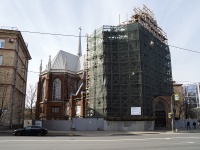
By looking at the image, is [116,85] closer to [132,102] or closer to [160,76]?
[132,102]

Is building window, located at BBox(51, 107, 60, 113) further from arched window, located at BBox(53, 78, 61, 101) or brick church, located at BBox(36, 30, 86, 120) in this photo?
arched window, located at BBox(53, 78, 61, 101)

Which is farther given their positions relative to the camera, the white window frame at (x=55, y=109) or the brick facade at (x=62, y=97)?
the white window frame at (x=55, y=109)

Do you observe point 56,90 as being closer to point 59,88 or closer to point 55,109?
point 59,88

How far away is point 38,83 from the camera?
183ft

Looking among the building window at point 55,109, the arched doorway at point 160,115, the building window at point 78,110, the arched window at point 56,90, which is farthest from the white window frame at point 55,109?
the arched doorway at point 160,115

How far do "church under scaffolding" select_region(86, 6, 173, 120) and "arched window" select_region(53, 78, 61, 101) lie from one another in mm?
13980

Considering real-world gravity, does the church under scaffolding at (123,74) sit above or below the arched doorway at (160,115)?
above

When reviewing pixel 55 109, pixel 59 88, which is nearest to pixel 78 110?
pixel 55 109

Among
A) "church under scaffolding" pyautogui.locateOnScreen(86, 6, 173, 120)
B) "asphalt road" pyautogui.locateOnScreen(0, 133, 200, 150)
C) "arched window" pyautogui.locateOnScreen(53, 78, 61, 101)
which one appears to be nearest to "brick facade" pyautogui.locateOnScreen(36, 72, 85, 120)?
"arched window" pyautogui.locateOnScreen(53, 78, 61, 101)

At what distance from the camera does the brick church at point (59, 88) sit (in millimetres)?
50750

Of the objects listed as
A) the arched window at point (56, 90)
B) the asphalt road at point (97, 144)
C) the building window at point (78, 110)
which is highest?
the arched window at point (56, 90)

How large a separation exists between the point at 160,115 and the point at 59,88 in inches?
1007

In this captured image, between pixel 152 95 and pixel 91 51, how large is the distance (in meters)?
13.9

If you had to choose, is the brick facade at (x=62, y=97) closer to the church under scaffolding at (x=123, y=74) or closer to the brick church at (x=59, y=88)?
the brick church at (x=59, y=88)
